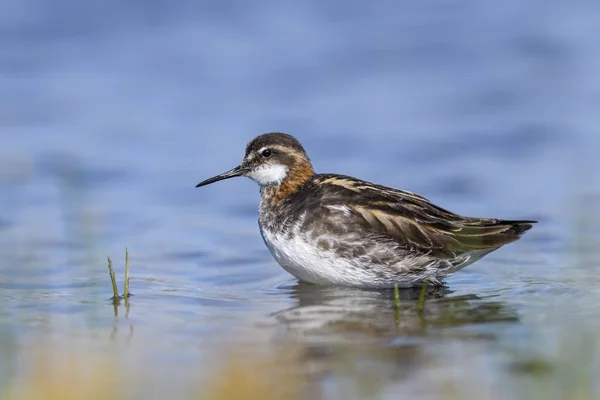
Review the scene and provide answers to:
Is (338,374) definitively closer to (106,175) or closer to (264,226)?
(264,226)

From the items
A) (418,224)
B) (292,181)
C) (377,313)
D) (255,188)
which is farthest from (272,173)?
(255,188)

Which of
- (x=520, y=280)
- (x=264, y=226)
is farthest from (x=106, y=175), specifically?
(x=520, y=280)

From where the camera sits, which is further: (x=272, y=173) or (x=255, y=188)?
(x=255, y=188)

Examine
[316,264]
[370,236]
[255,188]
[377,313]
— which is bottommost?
[377,313]

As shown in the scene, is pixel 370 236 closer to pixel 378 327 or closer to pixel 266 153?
pixel 378 327

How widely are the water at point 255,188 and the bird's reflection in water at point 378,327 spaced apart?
3cm

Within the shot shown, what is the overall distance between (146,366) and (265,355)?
0.88m

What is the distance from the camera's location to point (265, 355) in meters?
7.99

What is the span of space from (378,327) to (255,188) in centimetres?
577

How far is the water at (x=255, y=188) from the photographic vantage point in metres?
7.76

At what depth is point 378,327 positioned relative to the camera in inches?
351

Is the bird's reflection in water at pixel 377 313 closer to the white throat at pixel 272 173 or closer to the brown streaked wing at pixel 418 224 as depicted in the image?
the brown streaked wing at pixel 418 224

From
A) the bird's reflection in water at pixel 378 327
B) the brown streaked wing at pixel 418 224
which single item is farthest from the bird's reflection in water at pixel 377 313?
the brown streaked wing at pixel 418 224

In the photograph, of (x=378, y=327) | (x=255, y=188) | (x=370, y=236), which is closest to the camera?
(x=378, y=327)
